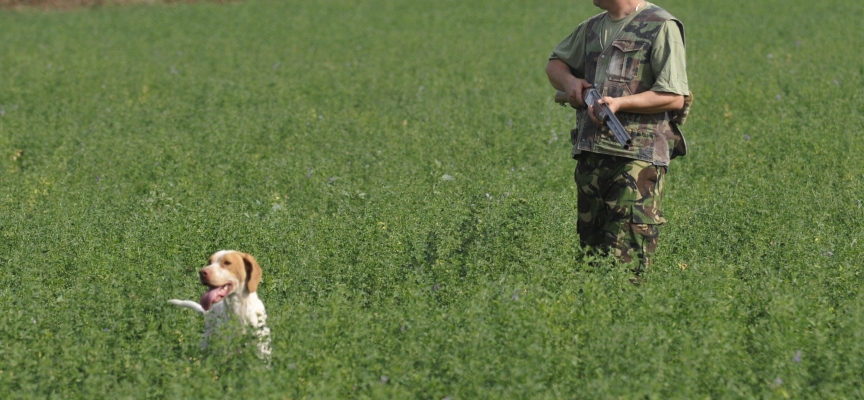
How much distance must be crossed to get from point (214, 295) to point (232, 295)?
6.5 inches

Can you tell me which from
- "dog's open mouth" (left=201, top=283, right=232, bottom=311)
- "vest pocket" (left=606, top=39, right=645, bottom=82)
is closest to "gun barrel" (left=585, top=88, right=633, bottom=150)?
"vest pocket" (left=606, top=39, right=645, bottom=82)

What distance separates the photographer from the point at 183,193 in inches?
317

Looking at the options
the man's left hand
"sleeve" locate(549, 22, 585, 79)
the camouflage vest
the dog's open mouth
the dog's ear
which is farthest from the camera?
"sleeve" locate(549, 22, 585, 79)

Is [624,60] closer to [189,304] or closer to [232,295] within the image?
[232,295]

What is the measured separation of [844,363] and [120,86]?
39.9ft

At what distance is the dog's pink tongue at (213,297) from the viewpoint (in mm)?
4383

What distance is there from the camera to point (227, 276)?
174 inches

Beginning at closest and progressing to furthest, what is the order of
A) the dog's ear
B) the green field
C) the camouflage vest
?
the green field
the dog's ear
the camouflage vest

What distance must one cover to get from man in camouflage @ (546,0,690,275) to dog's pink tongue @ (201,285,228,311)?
2049 mm

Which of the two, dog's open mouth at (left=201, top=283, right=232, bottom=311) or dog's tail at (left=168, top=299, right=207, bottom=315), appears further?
dog's tail at (left=168, top=299, right=207, bottom=315)

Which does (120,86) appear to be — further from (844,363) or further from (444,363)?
(844,363)

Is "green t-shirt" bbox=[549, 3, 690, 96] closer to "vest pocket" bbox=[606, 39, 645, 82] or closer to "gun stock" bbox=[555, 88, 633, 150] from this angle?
"vest pocket" bbox=[606, 39, 645, 82]

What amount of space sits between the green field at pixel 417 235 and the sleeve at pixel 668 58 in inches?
38.9

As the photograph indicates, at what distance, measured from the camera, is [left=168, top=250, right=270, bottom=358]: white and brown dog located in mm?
4402
